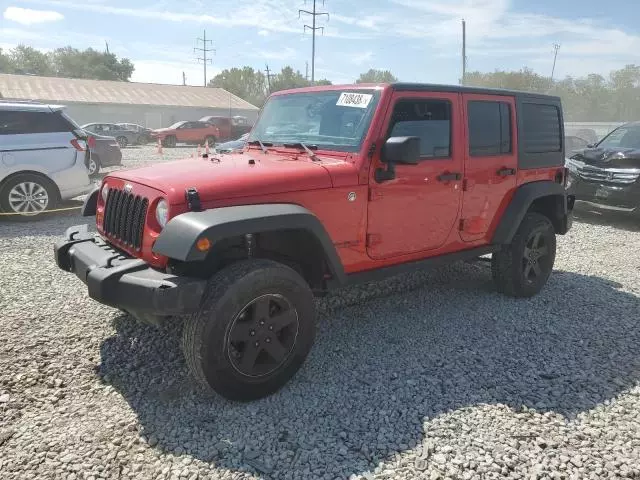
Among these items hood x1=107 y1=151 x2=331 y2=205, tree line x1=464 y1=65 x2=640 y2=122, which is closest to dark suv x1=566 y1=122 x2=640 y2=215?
hood x1=107 y1=151 x2=331 y2=205

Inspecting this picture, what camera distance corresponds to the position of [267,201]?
10.2 ft

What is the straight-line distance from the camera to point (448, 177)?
402 cm

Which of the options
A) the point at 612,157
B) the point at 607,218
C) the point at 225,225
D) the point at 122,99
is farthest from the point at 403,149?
the point at 122,99

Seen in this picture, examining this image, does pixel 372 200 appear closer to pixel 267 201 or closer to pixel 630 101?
pixel 267 201

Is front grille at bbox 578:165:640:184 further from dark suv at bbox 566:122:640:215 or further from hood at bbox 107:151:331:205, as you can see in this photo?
hood at bbox 107:151:331:205

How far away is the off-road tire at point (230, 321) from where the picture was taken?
2.81 metres

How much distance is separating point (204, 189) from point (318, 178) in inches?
30.4

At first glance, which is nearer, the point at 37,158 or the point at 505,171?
the point at 505,171

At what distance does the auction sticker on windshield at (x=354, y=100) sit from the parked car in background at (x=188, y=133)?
1005 inches

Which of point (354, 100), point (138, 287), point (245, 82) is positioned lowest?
point (138, 287)

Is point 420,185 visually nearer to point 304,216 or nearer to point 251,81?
point 304,216

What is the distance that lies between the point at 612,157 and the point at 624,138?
1.10 m

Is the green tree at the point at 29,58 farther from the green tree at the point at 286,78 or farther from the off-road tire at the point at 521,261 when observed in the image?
the off-road tire at the point at 521,261

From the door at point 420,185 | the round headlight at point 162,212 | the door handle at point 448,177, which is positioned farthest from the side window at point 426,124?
the round headlight at point 162,212
